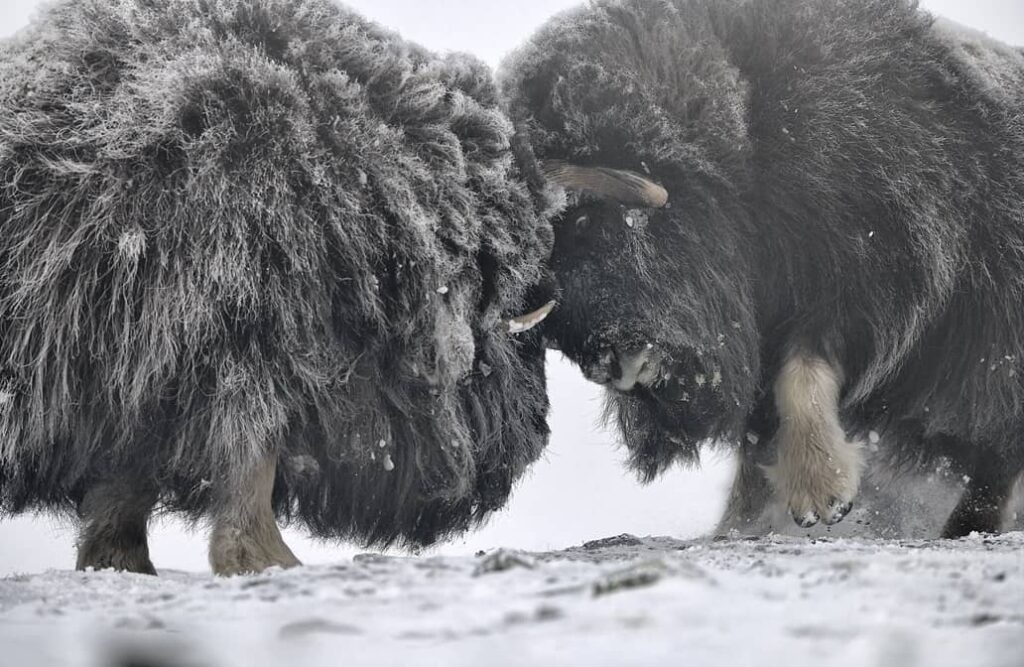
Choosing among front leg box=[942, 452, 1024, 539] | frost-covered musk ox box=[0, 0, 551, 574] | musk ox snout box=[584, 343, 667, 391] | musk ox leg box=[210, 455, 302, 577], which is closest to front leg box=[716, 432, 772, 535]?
front leg box=[942, 452, 1024, 539]

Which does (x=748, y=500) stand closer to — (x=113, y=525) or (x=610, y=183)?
(x=610, y=183)

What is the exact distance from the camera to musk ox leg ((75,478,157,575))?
3.00m

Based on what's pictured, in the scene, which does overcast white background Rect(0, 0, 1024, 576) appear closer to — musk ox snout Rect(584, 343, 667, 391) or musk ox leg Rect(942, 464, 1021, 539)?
musk ox snout Rect(584, 343, 667, 391)

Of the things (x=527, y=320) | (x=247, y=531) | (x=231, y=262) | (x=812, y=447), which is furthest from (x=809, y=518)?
(x=231, y=262)

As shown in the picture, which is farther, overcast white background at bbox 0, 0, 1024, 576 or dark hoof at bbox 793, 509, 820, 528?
overcast white background at bbox 0, 0, 1024, 576

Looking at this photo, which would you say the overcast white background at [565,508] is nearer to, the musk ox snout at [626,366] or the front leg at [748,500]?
the front leg at [748,500]

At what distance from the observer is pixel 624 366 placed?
3461 mm

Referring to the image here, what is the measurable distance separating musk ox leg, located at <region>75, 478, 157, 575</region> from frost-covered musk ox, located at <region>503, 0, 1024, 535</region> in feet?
3.97

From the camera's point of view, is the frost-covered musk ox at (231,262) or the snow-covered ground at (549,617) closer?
the snow-covered ground at (549,617)

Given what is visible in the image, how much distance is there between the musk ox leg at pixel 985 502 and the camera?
12.4ft

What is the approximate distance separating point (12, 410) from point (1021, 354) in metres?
2.65

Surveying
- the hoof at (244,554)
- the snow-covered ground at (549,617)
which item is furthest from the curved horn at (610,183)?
the snow-covered ground at (549,617)

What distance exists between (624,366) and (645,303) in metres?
0.19

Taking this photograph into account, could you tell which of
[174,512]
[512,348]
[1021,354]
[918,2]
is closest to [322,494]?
[174,512]
